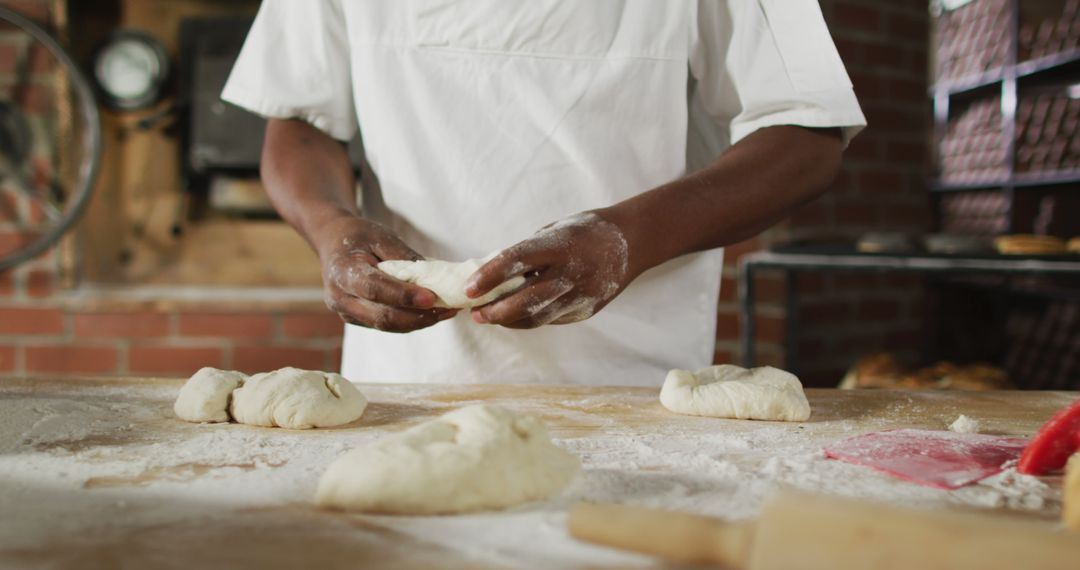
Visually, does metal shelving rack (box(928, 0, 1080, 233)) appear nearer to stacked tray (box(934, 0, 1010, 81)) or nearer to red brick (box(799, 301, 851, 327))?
stacked tray (box(934, 0, 1010, 81))

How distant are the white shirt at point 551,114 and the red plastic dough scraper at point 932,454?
1.54 ft

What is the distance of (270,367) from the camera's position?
2656 mm

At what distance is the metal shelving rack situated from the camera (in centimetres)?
291

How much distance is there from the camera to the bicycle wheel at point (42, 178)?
2564mm

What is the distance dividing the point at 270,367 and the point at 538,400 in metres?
1.79

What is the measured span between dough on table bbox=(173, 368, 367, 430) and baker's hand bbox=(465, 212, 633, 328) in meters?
0.18

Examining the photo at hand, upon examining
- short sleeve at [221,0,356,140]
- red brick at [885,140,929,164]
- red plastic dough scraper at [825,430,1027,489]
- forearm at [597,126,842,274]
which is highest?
red brick at [885,140,929,164]

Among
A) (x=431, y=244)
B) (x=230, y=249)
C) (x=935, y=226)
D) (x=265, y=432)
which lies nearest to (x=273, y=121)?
(x=431, y=244)

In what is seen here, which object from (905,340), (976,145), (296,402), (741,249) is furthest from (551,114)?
(976,145)

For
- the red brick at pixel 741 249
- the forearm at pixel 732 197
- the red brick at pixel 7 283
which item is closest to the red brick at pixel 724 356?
the red brick at pixel 741 249

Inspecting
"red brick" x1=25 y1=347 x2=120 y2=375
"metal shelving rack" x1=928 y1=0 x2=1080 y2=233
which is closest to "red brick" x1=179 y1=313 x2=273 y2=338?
"red brick" x1=25 y1=347 x2=120 y2=375

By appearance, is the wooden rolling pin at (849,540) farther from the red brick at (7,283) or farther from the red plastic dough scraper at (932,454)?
the red brick at (7,283)

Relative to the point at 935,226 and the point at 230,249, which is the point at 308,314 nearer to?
the point at 230,249

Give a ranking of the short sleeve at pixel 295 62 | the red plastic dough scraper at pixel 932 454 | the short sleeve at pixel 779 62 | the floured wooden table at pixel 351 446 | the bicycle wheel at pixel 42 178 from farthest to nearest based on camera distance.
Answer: the bicycle wheel at pixel 42 178 → the short sleeve at pixel 295 62 → the short sleeve at pixel 779 62 → the red plastic dough scraper at pixel 932 454 → the floured wooden table at pixel 351 446
